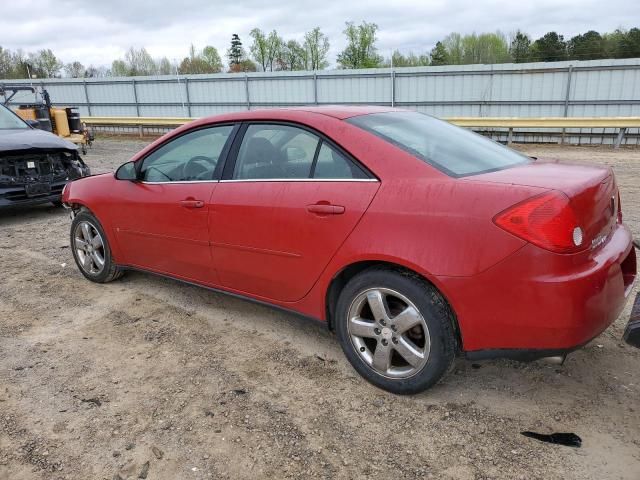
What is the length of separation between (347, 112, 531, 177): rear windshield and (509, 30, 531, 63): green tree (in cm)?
4212

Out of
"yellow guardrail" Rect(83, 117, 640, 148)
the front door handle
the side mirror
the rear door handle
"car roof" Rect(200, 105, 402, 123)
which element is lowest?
"yellow guardrail" Rect(83, 117, 640, 148)

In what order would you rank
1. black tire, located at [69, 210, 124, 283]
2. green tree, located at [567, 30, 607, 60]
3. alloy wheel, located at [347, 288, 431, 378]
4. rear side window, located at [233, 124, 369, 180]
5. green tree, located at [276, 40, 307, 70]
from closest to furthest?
alloy wheel, located at [347, 288, 431, 378]
rear side window, located at [233, 124, 369, 180]
black tire, located at [69, 210, 124, 283]
green tree, located at [567, 30, 607, 60]
green tree, located at [276, 40, 307, 70]

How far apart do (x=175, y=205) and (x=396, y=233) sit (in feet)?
6.08

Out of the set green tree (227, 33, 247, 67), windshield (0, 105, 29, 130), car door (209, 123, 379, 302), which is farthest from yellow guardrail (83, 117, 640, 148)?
green tree (227, 33, 247, 67)

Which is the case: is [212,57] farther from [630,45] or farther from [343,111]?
[343,111]

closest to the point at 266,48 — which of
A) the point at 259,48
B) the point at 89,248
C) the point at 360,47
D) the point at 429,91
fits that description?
the point at 259,48

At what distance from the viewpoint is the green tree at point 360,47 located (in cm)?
5375

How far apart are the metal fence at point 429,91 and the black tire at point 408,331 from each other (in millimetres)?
14317

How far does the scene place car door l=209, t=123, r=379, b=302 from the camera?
9.41ft

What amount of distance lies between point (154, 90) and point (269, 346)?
2192 centimetres

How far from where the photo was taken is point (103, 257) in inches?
185

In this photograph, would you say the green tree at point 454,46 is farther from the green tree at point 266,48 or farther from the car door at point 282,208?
the car door at point 282,208

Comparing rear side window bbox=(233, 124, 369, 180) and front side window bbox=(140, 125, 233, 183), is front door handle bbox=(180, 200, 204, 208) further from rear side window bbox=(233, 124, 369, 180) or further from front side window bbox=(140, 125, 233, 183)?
rear side window bbox=(233, 124, 369, 180)

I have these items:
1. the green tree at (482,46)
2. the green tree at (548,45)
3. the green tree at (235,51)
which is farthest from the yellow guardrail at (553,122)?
the green tree at (235,51)
